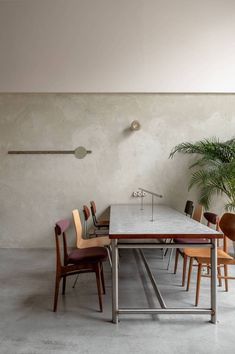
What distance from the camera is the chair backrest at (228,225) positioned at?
3.30 meters

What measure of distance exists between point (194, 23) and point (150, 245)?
14.5 ft

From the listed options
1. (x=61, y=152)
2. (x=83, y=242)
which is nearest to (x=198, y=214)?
(x=83, y=242)

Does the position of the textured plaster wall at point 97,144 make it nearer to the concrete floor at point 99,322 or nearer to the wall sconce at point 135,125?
the wall sconce at point 135,125

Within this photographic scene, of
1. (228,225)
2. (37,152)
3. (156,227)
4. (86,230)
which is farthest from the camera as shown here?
(37,152)

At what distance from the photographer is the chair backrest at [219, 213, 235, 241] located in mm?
3303

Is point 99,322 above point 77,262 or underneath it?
underneath

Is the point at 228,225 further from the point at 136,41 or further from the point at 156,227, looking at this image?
the point at 136,41

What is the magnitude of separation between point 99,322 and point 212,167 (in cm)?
357

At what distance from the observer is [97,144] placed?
553 centimetres

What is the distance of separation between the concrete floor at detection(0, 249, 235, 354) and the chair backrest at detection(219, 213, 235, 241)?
2.23 ft

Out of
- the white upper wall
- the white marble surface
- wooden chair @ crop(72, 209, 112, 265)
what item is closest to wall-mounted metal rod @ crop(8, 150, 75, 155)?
the white upper wall

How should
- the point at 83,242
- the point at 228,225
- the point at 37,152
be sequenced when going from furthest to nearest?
the point at 37,152
the point at 83,242
the point at 228,225

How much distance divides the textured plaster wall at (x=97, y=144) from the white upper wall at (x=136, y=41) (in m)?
0.26

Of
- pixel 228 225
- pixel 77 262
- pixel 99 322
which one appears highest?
pixel 228 225
